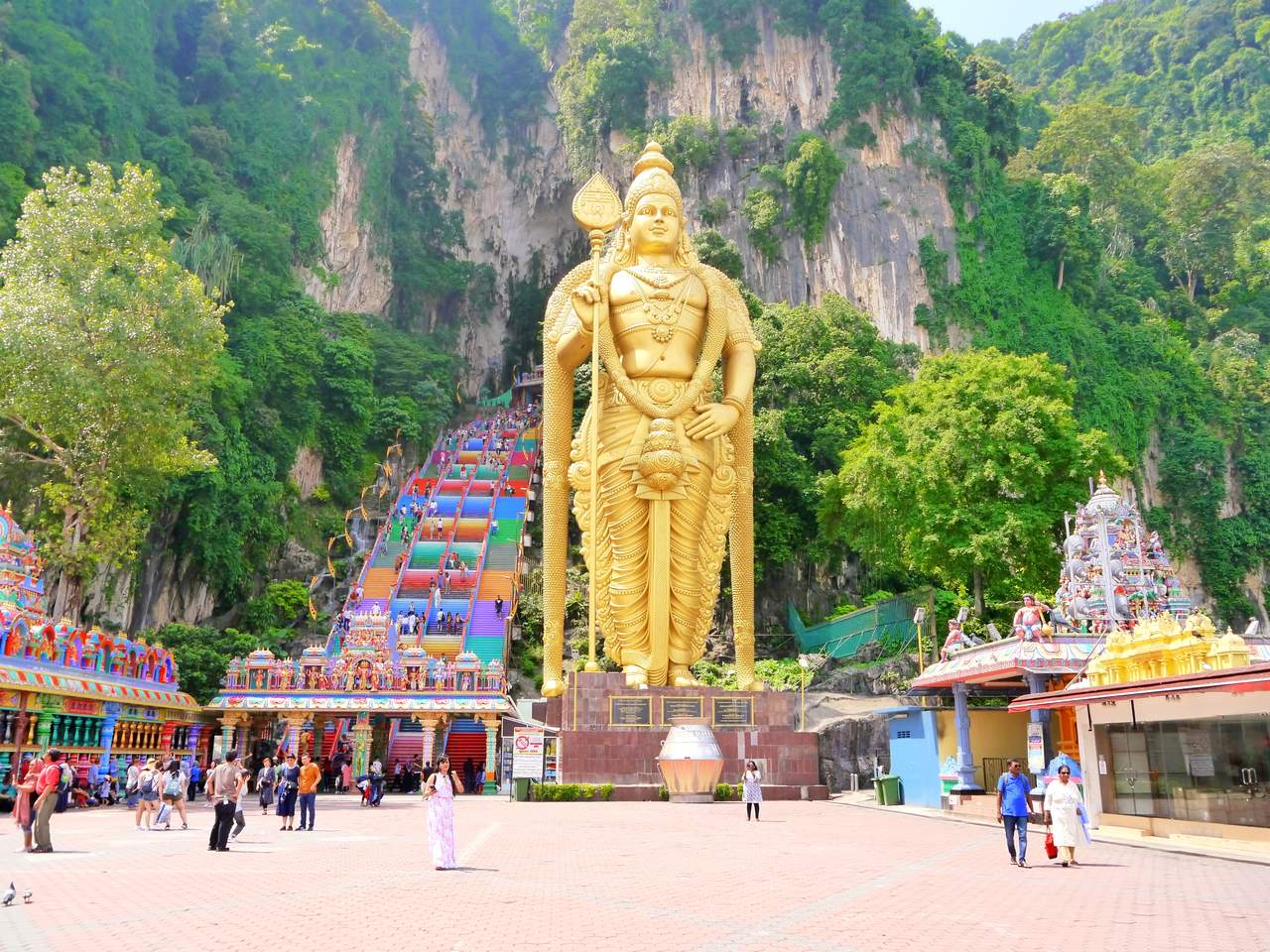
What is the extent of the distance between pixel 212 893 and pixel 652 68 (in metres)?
39.2

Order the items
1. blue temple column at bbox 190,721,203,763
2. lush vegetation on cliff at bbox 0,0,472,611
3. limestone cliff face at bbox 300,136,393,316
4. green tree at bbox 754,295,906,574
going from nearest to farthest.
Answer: blue temple column at bbox 190,721,203,763 < lush vegetation on cliff at bbox 0,0,472,611 < green tree at bbox 754,295,906,574 < limestone cliff face at bbox 300,136,393,316

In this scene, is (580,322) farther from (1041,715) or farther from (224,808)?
(224,808)

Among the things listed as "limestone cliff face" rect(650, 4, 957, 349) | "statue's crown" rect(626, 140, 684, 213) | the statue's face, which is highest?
"limestone cliff face" rect(650, 4, 957, 349)

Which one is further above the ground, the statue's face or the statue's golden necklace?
the statue's face

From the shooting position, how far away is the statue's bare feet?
49.7 ft

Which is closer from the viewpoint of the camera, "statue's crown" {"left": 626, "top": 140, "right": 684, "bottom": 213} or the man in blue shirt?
the man in blue shirt

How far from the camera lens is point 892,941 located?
15.1 feet

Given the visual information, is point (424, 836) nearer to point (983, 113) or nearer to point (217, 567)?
point (217, 567)

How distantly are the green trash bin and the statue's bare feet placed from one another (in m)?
3.09

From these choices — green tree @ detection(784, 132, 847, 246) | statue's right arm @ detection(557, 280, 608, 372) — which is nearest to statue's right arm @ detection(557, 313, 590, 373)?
statue's right arm @ detection(557, 280, 608, 372)

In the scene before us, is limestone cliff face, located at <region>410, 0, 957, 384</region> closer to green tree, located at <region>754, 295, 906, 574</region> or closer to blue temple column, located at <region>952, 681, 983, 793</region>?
green tree, located at <region>754, 295, 906, 574</region>

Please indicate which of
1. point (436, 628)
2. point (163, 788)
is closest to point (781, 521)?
point (436, 628)

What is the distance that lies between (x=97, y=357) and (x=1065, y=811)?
16.8 m

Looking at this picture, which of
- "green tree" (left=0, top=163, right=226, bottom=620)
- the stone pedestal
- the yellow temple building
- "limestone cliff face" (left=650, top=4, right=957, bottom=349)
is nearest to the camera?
the yellow temple building
